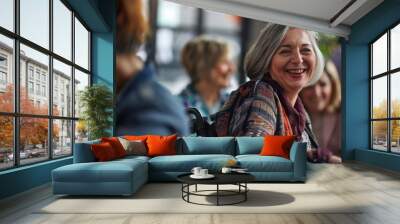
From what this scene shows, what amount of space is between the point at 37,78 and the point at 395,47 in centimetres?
713

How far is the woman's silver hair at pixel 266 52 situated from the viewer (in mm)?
9078

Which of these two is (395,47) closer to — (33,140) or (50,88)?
(50,88)

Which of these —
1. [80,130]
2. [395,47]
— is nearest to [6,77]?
[80,130]

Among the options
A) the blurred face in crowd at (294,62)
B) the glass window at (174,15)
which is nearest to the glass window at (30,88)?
the glass window at (174,15)

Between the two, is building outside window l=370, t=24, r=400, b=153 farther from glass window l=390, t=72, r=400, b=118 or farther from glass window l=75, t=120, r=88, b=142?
glass window l=75, t=120, r=88, b=142

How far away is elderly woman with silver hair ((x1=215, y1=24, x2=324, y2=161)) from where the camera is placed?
8.91 meters

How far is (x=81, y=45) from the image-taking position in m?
8.04

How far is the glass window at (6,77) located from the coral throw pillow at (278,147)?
3.95 meters

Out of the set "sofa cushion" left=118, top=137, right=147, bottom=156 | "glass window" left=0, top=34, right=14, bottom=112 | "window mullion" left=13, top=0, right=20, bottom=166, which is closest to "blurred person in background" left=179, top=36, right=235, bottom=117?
"sofa cushion" left=118, top=137, right=147, bottom=156

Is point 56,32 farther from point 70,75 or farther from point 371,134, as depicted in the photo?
point 371,134

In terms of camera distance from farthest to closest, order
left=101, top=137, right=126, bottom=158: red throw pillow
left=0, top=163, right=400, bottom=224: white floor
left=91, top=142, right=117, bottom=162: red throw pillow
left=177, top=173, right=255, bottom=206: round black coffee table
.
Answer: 1. left=101, top=137, right=126, bottom=158: red throw pillow
2. left=91, top=142, right=117, bottom=162: red throw pillow
3. left=177, top=173, right=255, bottom=206: round black coffee table
4. left=0, top=163, right=400, bottom=224: white floor

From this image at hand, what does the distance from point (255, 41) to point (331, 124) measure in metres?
2.77

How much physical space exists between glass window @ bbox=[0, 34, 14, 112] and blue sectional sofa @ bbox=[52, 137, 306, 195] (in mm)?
1058

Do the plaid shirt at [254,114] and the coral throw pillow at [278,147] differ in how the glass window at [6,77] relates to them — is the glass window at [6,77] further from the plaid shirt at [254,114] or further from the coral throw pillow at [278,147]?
the plaid shirt at [254,114]
